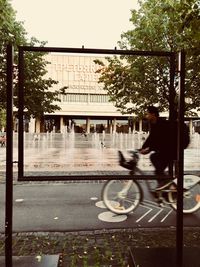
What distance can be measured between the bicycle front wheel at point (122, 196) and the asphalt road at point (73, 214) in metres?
0.15

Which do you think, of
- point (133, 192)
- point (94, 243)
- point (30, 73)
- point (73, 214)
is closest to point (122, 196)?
point (133, 192)

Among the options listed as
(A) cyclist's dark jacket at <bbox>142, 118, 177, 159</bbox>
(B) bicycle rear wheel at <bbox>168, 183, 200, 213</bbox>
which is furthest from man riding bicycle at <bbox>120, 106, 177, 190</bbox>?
(B) bicycle rear wheel at <bbox>168, 183, 200, 213</bbox>

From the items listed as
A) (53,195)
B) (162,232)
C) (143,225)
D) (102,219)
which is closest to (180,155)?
(162,232)

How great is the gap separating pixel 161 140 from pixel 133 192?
0.99m

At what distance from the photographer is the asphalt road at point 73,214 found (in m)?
5.52

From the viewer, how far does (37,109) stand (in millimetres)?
13633

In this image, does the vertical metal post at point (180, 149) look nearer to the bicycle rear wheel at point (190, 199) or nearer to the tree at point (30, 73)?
the bicycle rear wheel at point (190, 199)

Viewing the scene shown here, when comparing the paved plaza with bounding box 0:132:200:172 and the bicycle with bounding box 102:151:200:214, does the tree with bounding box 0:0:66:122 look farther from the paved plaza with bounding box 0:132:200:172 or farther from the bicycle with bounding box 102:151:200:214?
Result: the bicycle with bounding box 102:151:200:214

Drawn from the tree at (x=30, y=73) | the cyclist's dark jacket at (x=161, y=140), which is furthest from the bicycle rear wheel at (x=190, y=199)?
the tree at (x=30, y=73)

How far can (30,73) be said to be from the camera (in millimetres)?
14312

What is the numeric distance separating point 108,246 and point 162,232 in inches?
40.0

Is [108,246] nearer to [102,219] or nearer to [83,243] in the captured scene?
[83,243]

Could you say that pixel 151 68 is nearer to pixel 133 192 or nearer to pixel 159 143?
pixel 159 143

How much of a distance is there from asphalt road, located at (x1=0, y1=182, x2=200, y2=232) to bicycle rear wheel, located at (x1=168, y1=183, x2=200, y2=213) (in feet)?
0.43
